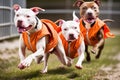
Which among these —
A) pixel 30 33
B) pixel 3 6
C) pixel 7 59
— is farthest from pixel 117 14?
pixel 30 33

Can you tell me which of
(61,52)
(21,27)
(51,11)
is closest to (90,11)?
(61,52)

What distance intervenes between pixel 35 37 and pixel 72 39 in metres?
0.18

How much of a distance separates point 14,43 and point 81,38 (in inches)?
69.2

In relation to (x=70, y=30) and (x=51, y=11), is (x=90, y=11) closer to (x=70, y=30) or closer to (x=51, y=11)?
(x=70, y=30)

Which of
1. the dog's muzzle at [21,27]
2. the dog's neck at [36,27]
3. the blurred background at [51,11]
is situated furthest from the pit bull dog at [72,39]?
the blurred background at [51,11]

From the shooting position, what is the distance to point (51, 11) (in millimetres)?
10406

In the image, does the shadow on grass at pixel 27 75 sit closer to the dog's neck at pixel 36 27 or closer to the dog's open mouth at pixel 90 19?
the dog's neck at pixel 36 27

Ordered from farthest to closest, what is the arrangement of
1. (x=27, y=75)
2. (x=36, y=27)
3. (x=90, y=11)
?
1. (x=90, y=11)
2. (x=27, y=75)
3. (x=36, y=27)

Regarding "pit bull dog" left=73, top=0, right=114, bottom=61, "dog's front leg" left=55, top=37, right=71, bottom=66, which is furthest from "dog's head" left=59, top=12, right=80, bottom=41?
"pit bull dog" left=73, top=0, right=114, bottom=61

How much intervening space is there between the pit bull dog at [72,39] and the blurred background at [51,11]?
1.79 ft

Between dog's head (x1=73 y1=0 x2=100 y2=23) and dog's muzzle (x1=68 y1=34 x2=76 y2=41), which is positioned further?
dog's head (x1=73 y1=0 x2=100 y2=23)

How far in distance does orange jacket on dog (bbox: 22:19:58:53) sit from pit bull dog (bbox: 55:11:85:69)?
5 cm

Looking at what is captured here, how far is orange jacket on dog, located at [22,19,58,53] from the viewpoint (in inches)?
119

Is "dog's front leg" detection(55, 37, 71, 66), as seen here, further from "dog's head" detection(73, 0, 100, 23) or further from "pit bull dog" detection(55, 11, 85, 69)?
"dog's head" detection(73, 0, 100, 23)
